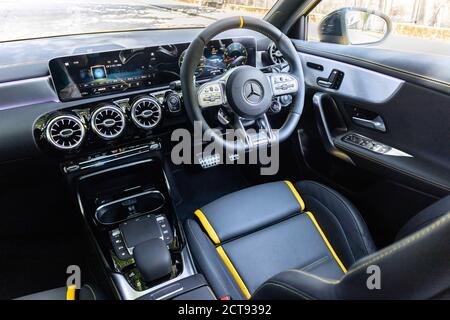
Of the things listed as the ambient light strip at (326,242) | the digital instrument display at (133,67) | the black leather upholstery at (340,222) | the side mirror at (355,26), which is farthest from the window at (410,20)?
the ambient light strip at (326,242)

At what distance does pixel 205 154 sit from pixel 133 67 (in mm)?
534

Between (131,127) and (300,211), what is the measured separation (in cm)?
83

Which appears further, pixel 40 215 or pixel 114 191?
pixel 40 215

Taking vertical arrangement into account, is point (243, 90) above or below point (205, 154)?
above

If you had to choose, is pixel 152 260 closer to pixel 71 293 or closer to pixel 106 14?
pixel 71 293

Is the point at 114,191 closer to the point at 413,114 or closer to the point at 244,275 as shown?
the point at 244,275

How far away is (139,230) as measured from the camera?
175 centimetres

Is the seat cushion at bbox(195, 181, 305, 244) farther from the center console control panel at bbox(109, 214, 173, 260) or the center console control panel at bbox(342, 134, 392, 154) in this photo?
Result: the center console control panel at bbox(342, 134, 392, 154)

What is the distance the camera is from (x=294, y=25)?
2252 millimetres

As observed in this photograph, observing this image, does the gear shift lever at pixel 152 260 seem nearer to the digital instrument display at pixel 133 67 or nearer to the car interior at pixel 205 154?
the car interior at pixel 205 154

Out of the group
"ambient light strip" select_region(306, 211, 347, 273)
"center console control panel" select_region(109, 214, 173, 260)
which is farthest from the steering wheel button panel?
"center console control panel" select_region(109, 214, 173, 260)

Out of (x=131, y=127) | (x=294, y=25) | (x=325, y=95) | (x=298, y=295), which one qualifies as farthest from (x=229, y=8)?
(x=298, y=295)

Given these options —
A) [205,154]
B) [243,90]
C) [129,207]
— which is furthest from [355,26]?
[129,207]
